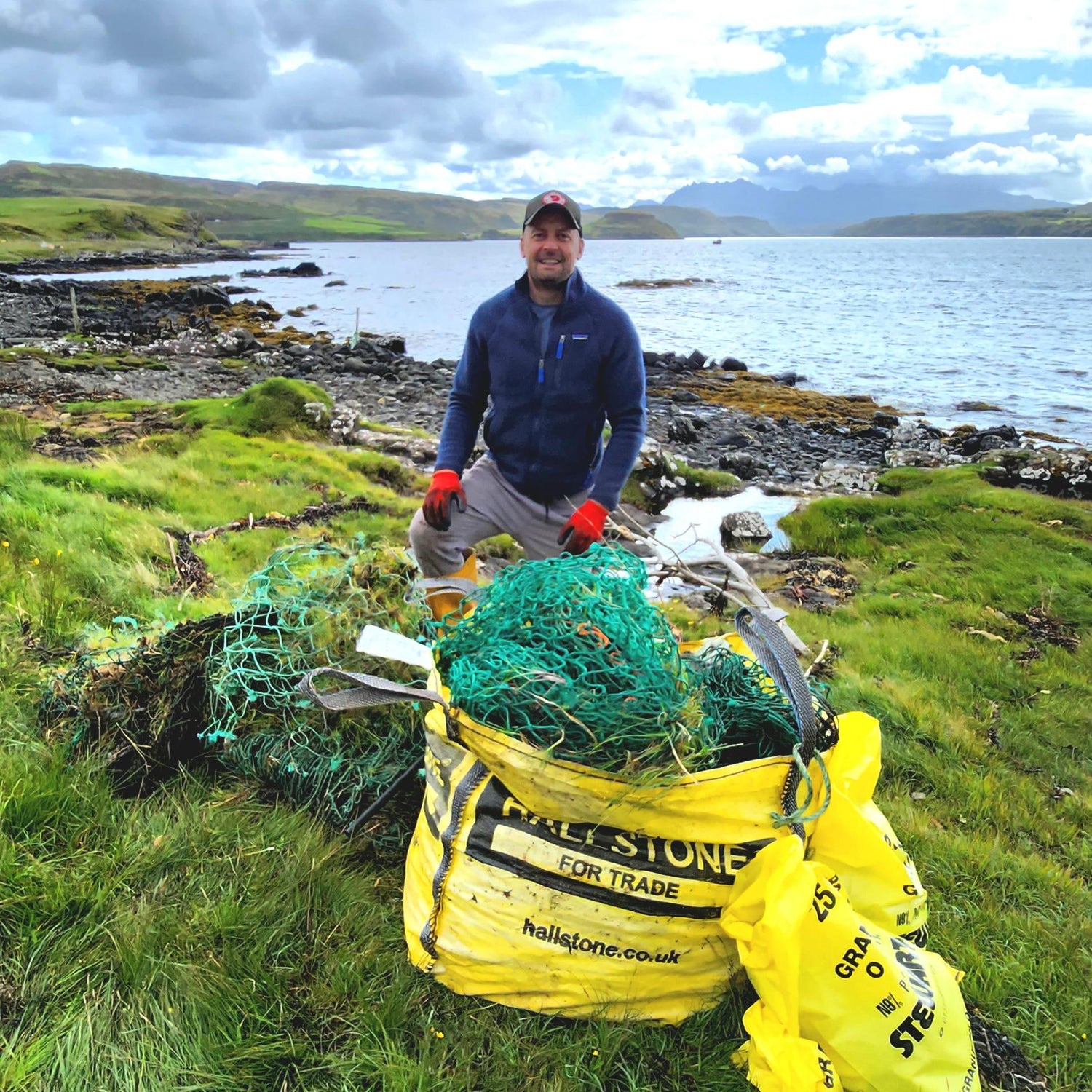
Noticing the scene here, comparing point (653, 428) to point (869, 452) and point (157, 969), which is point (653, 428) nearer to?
point (869, 452)

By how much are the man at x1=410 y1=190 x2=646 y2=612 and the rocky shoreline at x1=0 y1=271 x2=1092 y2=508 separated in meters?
9.55

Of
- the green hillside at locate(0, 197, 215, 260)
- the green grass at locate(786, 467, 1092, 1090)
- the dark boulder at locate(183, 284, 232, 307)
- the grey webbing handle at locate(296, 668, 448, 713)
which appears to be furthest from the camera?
the green hillside at locate(0, 197, 215, 260)

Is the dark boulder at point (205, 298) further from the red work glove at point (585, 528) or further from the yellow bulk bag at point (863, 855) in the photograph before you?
the yellow bulk bag at point (863, 855)

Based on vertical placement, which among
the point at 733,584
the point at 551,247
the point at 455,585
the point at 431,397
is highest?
the point at 551,247

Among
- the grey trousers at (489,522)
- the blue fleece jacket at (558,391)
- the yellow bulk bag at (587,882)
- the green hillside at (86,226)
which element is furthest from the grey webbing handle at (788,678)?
the green hillside at (86,226)

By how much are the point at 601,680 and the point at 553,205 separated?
10.1ft

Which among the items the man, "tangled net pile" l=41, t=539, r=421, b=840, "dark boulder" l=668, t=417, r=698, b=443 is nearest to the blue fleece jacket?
the man

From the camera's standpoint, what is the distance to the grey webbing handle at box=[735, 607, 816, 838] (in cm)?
213

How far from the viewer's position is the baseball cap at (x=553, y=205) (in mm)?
4160

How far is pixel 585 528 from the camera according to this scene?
391cm

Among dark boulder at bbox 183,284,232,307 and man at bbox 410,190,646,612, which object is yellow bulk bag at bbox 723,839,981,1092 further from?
dark boulder at bbox 183,284,232,307

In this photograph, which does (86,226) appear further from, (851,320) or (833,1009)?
(833,1009)

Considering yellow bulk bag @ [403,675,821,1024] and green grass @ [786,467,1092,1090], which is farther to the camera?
green grass @ [786,467,1092,1090]

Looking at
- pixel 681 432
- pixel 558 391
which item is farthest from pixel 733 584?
pixel 681 432
